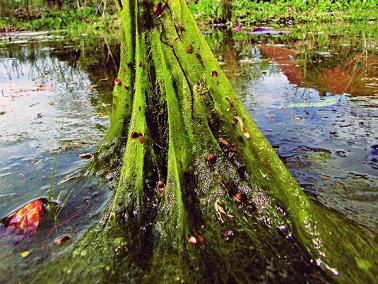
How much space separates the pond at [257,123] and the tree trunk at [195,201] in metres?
0.37

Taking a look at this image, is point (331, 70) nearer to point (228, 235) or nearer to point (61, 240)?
point (228, 235)

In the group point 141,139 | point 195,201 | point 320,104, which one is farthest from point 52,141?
point 320,104

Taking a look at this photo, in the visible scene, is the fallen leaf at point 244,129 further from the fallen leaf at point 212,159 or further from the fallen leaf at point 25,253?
the fallen leaf at point 25,253

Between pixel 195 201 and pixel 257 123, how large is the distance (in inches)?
94.9

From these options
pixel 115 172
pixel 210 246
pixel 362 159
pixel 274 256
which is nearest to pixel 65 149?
pixel 115 172

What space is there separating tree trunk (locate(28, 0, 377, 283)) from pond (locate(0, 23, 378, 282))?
374 mm

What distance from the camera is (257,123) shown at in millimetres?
4066

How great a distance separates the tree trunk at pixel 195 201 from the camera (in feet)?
5.33

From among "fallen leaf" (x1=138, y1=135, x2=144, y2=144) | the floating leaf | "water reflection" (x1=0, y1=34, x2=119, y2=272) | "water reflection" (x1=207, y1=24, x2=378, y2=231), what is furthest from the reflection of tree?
the floating leaf

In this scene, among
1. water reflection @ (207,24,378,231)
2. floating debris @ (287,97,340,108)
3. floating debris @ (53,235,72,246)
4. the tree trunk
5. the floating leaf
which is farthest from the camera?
floating debris @ (287,97,340,108)

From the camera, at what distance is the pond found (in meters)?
2.34

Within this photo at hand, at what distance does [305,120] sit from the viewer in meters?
4.01

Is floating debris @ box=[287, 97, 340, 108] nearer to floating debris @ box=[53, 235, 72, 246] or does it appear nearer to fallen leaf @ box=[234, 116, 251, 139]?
fallen leaf @ box=[234, 116, 251, 139]

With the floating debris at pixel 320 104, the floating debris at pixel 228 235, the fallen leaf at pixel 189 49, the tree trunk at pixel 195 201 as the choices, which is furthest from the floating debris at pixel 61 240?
the floating debris at pixel 320 104
